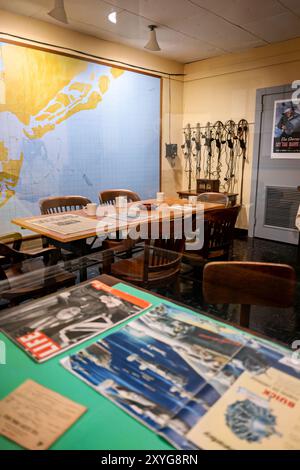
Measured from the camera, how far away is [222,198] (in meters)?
3.62

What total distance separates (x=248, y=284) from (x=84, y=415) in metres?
0.81

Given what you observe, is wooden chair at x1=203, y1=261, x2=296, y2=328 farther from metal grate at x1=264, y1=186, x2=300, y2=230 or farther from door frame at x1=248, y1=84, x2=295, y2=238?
door frame at x1=248, y1=84, x2=295, y2=238

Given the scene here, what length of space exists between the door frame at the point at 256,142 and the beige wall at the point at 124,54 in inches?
52.2

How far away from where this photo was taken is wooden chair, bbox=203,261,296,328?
1.24 metres

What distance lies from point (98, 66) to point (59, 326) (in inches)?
158

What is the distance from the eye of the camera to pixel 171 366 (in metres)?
0.80

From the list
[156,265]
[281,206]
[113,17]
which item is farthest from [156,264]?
[281,206]

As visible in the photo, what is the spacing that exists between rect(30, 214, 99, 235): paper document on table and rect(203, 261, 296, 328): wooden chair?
1.20 meters

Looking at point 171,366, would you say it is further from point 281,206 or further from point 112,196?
point 281,206

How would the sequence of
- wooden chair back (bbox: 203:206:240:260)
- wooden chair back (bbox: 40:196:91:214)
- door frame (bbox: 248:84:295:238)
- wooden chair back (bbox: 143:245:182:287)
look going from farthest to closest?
1. door frame (bbox: 248:84:295:238)
2. wooden chair back (bbox: 40:196:91:214)
3. wooden chair back (bbox: 203:206:240:260)
4. wooden chair back (bbox: 143:245:182:287)

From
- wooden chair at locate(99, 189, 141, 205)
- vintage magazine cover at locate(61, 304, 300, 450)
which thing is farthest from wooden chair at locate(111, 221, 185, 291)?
wooden chair at locate(99, 189, 141, 205)

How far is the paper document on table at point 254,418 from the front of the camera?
605 mm

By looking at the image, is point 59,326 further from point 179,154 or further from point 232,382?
point 179,154

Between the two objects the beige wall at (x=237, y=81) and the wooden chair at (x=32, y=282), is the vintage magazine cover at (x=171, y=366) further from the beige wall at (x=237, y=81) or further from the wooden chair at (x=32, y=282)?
the beige wall at (x=237, y=81)
